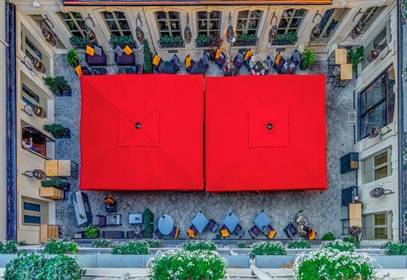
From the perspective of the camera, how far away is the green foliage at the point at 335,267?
23.1 ft

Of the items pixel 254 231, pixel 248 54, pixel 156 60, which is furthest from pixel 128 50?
pixel 254 231

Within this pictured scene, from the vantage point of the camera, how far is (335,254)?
24.3 ft

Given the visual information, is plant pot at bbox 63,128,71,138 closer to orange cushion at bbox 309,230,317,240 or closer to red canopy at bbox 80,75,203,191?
red canopy at bbox 80,75,203,191

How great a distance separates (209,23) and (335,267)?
456 inches

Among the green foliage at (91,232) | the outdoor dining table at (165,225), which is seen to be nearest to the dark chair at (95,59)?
the green foliage at (91,232)

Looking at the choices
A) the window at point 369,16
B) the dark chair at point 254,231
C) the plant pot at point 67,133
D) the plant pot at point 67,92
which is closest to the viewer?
the window at point 369,16

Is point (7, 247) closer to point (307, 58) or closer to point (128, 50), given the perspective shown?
point (128, 50)

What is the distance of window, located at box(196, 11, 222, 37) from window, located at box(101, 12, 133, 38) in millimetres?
3283

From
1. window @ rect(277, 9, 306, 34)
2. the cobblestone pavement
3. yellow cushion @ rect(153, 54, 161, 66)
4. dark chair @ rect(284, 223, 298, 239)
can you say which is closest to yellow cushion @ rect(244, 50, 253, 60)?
window @ rect(277, 9, 306, 34)

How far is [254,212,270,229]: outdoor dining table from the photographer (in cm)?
1566

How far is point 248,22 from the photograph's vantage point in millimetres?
14977

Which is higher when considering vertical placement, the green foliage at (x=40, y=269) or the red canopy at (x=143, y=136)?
the red canopy at (x=143, y=136)

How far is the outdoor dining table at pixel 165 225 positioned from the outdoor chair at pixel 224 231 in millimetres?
2338

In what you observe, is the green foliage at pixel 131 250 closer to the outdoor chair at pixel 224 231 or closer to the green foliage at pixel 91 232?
the green foliage at pixel 91 232
